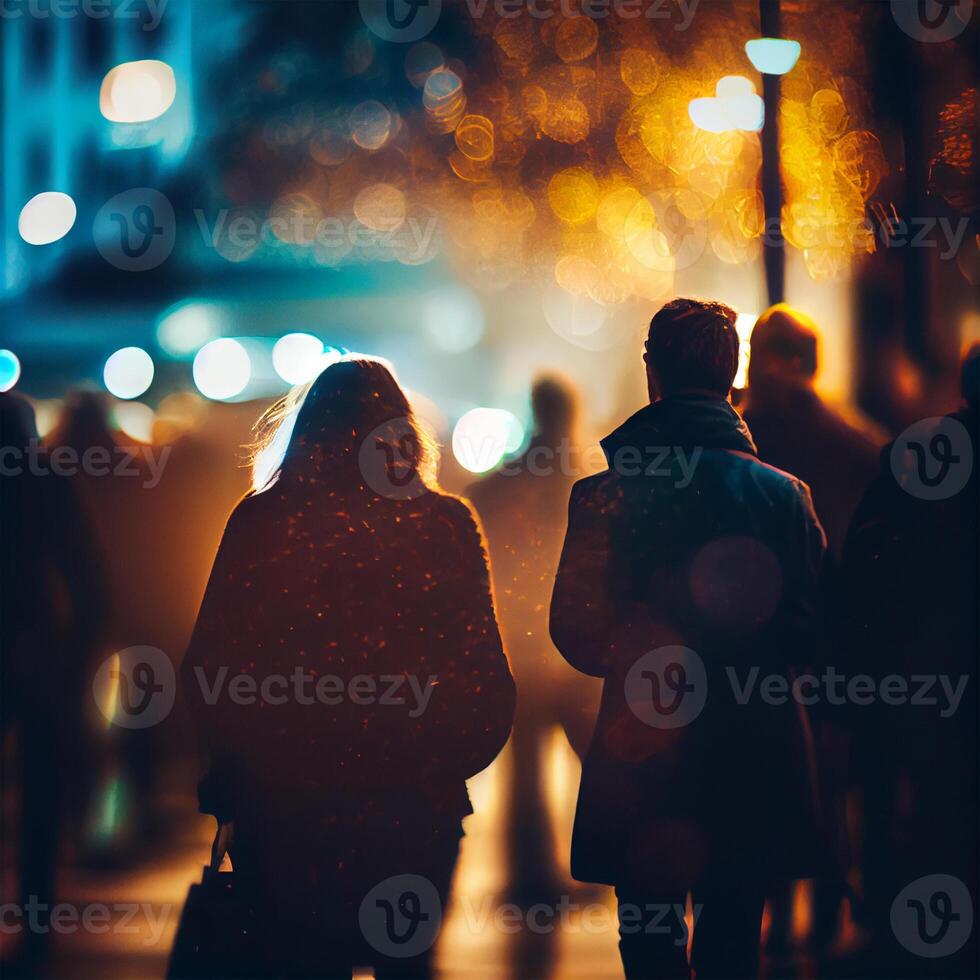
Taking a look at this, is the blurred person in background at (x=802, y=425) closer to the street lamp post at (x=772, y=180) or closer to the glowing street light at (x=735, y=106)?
the street lamp post at (x=772, y=180)

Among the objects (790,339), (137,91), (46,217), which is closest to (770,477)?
(790,339)

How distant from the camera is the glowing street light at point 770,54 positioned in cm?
323

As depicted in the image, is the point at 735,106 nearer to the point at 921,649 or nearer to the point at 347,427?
the point at 921,649

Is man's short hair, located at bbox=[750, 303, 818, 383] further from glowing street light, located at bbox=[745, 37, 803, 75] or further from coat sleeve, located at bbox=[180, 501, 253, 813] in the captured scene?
coat sleeve, located at bbox=[180, 501, 253, 813]

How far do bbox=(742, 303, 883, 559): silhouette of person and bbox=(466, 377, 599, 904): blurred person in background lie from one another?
2.70 ft

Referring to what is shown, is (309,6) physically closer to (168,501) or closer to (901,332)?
(168,501)

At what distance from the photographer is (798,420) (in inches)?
108

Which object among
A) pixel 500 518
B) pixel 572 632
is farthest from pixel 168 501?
pixel 572 632

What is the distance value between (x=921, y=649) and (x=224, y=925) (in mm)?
2131

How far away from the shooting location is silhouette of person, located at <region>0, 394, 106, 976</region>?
3.06 m

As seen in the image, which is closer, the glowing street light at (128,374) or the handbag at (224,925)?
the handbag at (224,925)

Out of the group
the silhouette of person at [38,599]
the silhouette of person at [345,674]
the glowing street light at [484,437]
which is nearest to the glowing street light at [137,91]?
the silhouette of person at [38,599]

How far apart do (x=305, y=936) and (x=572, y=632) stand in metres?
0.95

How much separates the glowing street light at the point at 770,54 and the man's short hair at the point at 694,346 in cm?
163
